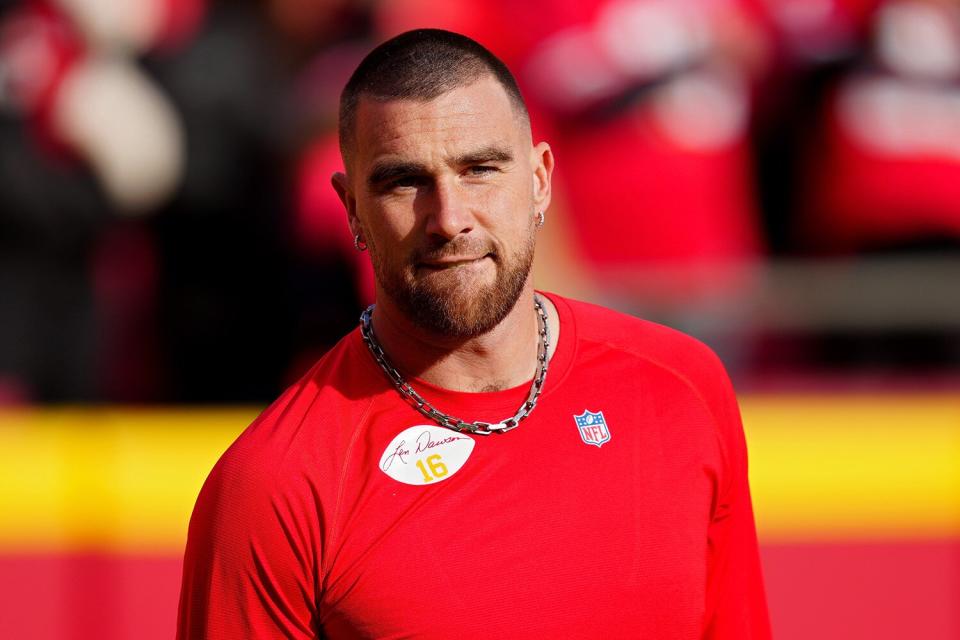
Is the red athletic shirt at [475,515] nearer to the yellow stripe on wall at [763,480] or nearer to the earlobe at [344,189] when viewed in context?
the earlobe at [344,189]

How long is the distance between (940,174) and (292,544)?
3.96m

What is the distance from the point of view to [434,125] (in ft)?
6.19

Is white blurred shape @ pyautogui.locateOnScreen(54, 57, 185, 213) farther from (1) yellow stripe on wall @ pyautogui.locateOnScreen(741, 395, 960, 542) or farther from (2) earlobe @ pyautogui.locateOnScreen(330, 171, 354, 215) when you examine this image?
(2) earlobe @ pyautogui.locateOnScreen(330, 171, 354, 215)

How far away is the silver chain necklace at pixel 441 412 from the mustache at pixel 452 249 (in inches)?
7.7

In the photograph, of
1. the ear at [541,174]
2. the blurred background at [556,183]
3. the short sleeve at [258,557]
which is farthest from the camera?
the blurred background at [556,183]

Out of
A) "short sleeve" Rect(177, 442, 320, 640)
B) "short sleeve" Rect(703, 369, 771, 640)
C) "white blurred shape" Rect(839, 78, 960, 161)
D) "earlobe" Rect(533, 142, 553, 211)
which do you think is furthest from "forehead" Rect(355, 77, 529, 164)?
"white blurred shape" Rect(839, 78, 960, 161)

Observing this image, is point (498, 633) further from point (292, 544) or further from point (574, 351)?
point (574, 351)

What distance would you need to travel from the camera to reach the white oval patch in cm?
190

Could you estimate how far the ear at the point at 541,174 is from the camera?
2041 millimetres

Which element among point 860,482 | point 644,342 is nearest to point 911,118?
point 860,482

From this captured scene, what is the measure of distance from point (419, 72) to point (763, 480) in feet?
8.45

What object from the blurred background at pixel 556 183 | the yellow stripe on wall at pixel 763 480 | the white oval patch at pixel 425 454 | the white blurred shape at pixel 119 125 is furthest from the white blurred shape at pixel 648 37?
the white oval patch at pixel 425 454

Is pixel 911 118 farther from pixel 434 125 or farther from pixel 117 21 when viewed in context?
pixel 434 125

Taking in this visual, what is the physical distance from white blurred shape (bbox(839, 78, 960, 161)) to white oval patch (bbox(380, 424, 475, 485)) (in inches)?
144
